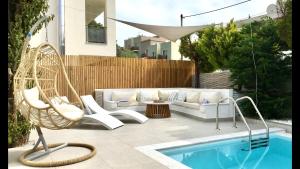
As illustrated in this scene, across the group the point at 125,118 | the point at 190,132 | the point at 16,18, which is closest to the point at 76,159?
the point at 16,18

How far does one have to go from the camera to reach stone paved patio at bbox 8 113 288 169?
4496 mm

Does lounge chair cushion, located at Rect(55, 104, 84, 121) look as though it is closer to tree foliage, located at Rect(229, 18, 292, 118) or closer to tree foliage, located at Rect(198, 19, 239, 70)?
tree foliage, located at Rect(229, 18, 292, 118)

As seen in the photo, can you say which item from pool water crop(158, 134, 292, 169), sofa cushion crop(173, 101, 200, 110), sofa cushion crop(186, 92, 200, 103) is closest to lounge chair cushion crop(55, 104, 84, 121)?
pool water crop(158, 134, 292, 169)

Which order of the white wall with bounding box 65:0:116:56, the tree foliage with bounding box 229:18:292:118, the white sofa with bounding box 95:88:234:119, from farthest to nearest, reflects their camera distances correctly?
the white wall with bounding box 65:0:116:56, the white sofa with bounding box 95:88:234:119, the tree foliage with bounding box 229:18:292:118

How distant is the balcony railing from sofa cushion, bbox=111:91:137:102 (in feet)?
13.7

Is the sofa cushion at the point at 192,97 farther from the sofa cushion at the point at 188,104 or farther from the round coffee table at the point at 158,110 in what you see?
the round coffee table at the point at 158,110

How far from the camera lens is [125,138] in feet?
20.9

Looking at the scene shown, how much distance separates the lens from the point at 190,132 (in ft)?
23.5

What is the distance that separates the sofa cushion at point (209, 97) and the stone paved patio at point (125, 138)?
0.77 metres

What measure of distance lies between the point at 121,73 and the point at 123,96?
176 centimetres

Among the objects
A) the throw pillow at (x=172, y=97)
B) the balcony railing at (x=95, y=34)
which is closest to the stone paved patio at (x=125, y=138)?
the throw pillow at (x=172, y=97)

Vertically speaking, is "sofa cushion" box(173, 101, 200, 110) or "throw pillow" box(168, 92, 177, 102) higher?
"throw pillow" box(168, 92, 177, 102)

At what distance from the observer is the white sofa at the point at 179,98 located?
8.87m

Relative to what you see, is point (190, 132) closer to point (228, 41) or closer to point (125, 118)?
point (125, 118)
